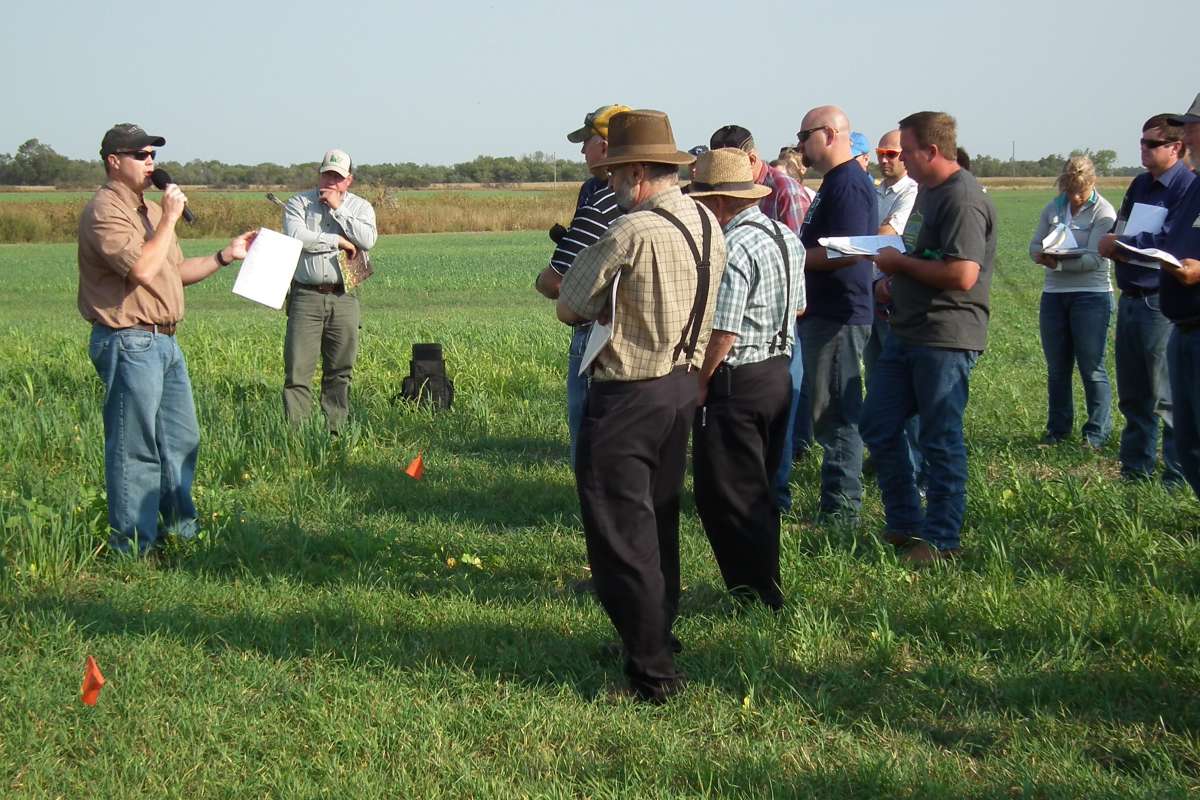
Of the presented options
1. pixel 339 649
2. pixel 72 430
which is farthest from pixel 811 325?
pixel 72 430

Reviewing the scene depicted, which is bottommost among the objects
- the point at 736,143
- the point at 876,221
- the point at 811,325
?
the point at 811,325

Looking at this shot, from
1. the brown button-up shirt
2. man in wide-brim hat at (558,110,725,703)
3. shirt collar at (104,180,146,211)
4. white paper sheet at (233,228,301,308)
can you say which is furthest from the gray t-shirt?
shirt collar at (104,180,146,211)

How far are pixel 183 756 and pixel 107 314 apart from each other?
2605 millimetres

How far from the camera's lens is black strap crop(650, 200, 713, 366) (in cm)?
411

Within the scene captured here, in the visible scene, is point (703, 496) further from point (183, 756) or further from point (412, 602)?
point (183, 756)

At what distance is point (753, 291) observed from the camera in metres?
4.96

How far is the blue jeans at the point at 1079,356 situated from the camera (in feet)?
26.6

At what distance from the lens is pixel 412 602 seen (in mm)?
5156

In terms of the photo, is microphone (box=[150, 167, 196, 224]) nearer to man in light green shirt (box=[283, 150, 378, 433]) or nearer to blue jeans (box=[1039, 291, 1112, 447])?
man in light green shirt (box=[283, 150, 378, 433])

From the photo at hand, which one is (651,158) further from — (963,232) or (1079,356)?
(1079,356)

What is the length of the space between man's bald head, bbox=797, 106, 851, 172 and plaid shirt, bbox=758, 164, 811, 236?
69 cm

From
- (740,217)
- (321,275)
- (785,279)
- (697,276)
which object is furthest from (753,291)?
(321,275)

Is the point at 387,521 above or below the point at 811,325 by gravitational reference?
below

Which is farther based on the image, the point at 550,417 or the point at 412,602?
the point at 550,417
